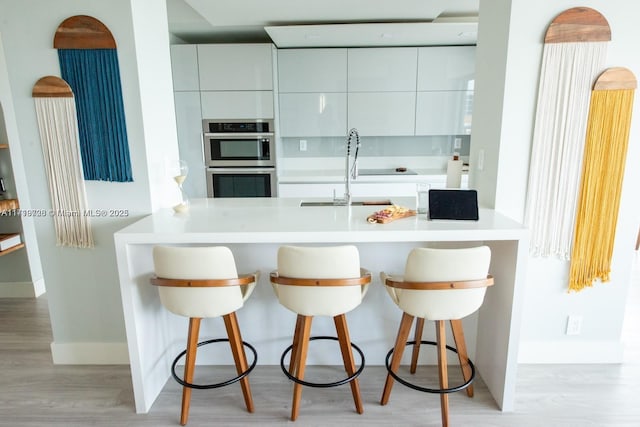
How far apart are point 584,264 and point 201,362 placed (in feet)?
7.50

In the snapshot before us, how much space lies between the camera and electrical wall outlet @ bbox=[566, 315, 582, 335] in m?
2.28

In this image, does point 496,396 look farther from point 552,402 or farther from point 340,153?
point 340,153

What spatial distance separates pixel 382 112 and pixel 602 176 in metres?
2.48

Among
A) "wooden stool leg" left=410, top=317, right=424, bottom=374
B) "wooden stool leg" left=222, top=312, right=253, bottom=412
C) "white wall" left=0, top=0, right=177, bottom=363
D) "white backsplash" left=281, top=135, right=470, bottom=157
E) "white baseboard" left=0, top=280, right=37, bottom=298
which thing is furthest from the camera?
"white backsplash" left=281, top=135, right=470, bottom=157

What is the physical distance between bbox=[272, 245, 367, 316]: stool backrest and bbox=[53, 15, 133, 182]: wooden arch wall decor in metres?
1.09

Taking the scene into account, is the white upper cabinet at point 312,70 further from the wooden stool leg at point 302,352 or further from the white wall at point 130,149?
the wooden stool leg at point 302,352

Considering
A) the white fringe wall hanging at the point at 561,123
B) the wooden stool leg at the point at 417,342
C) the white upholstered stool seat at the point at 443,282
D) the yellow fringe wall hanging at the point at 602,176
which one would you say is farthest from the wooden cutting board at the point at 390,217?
the yellow fringe wall hanging at the point at 602,176

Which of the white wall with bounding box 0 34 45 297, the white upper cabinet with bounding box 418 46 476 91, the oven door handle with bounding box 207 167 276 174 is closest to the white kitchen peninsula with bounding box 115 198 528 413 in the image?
the oven door handle with bounding box 207 167 276 174

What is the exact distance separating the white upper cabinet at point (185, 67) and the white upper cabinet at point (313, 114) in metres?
0.91

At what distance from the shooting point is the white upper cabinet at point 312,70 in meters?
4.11

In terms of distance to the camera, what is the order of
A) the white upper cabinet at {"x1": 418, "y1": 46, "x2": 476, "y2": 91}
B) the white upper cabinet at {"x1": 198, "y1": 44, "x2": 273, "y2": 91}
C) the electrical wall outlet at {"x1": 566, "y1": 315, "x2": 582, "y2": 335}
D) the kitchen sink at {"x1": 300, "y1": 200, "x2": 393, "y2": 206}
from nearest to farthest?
the electrical wall outlet at {"x1": 566, "y1": 315, "x2": 582, "y2": 335}, the kitchen sink at {"x1": 300, "y1": 200, "x2": 393, "y2": 206}, the white upper cabinet at {"x1": 198, "y1": 44, "x2": 273, "y2": 91}, the white upper cabinet at {"x1": 418, "y1": 46, "x2": 476, "y2": 91}

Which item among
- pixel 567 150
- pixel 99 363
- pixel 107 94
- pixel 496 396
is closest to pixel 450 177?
pixel 567 150

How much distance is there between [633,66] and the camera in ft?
6.56

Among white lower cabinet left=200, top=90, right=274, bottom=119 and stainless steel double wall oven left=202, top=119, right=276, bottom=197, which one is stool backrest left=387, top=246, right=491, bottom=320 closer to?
stainless steel double wall oven left=202, top=119, right=276, bottom=197
